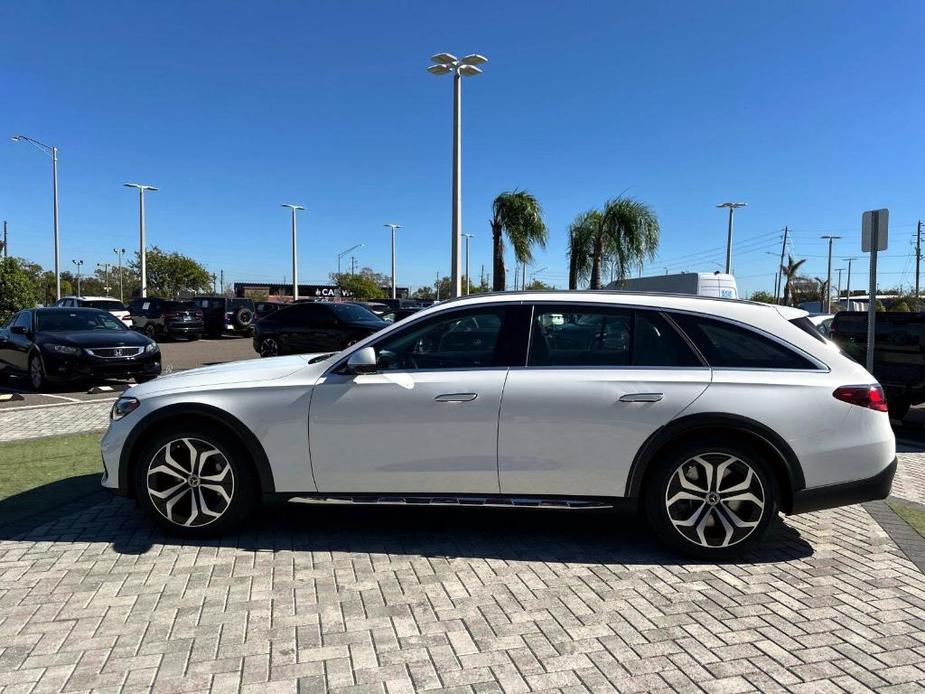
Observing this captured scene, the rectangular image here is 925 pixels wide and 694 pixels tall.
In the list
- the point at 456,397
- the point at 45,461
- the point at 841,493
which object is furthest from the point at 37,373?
the point at 841,493

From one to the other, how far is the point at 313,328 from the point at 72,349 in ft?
21.9

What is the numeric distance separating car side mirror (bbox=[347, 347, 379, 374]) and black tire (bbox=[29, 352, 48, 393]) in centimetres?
945

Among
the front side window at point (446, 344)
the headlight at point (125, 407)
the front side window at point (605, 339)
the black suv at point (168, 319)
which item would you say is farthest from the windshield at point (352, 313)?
the front side window at point (605, 339)

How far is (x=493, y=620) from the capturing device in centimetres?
326

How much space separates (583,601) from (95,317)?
11842mm

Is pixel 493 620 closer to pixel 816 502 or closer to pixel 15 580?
pixel 816 502

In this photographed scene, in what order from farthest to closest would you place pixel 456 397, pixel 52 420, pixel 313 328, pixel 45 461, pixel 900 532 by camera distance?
pixel 313 328, pixel 52 420, pixel 45 461, pixel 900 532, pixel 456 397

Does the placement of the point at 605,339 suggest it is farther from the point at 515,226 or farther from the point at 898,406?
the point at 515,226

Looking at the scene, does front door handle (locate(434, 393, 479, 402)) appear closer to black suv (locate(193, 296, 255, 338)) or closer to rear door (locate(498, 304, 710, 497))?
rear door (locate(498, 304, 710, 497))

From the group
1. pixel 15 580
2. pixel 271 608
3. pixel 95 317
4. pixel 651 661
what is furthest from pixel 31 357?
pixel 651 661

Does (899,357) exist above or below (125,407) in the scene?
above

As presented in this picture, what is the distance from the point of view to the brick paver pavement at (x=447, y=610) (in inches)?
110

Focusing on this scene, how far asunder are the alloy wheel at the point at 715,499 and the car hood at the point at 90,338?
1031 centimetres

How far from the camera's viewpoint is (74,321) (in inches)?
475
